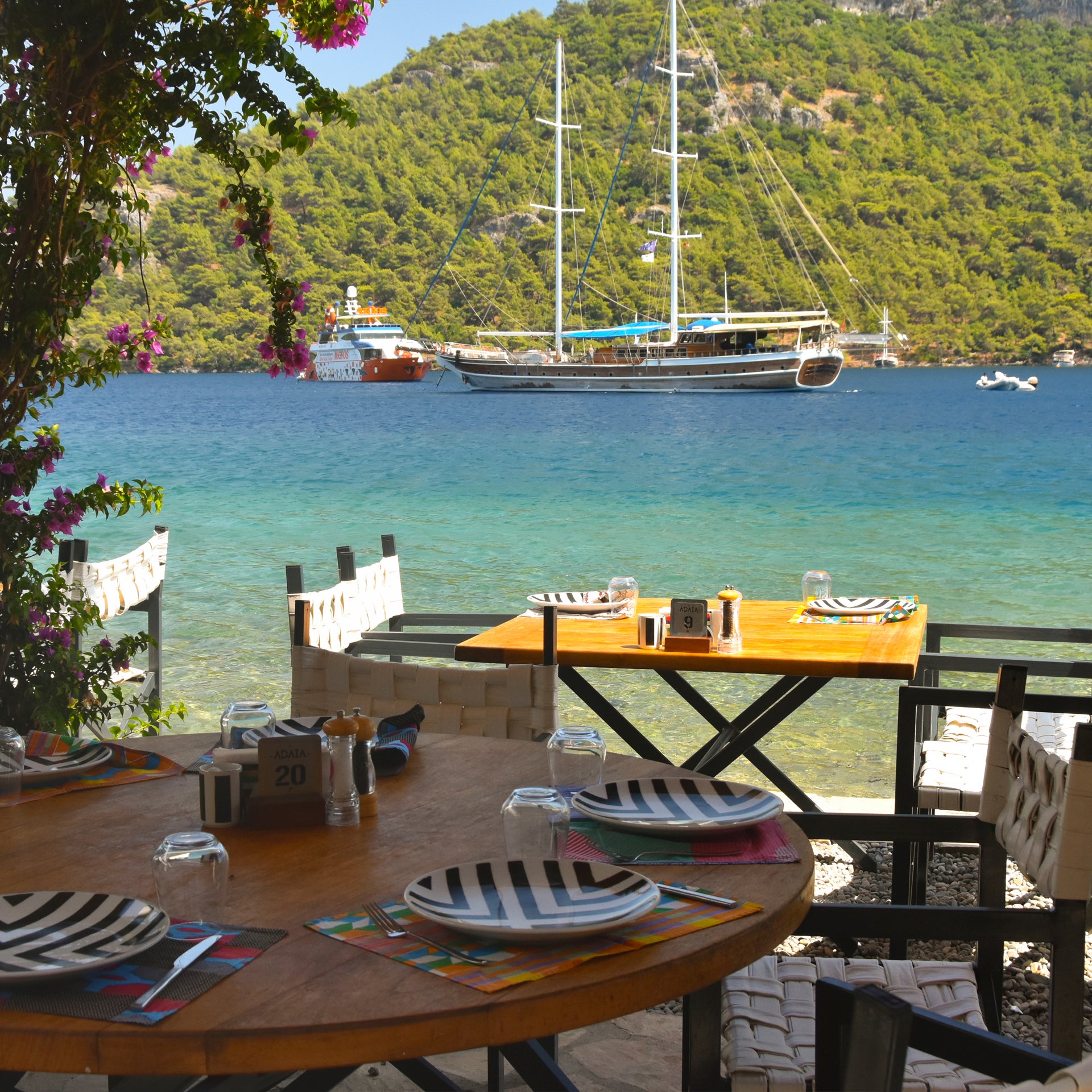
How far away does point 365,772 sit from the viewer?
1.42 metres

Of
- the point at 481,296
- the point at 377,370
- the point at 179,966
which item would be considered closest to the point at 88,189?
the point at 179,966

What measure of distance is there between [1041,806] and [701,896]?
1.87ft

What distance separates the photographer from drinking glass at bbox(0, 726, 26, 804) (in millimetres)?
1432

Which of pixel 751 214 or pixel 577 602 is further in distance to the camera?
pixel 751 214

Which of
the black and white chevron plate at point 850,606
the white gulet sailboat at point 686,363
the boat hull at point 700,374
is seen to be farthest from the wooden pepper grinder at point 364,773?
the boat hull at point 700,374

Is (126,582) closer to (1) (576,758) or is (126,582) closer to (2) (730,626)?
(2) (730,626)

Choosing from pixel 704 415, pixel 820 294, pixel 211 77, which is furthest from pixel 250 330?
pixel 211 77

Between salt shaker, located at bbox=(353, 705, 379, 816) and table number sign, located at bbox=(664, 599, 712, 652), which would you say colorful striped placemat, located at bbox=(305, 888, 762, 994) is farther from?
table number sign, located at bbox=(664, 599, 712, 652)

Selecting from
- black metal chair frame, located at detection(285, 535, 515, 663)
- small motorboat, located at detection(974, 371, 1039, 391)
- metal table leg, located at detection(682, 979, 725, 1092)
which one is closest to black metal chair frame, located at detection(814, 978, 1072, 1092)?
metal table leg, located at detection(682, 979, 725, 1092)

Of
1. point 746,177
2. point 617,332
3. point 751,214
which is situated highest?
point 746,177

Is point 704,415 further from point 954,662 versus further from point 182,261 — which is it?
point 954,662

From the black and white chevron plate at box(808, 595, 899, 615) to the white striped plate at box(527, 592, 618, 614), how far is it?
1.75ft

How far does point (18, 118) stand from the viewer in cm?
218

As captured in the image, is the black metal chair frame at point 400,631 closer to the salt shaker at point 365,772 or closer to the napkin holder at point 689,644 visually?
the napkin holder at point 689,644
